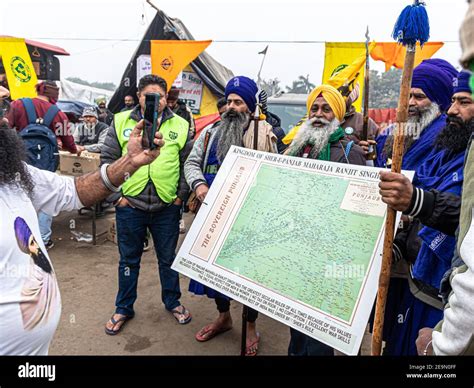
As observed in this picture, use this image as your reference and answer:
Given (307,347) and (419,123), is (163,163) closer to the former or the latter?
(307,347)

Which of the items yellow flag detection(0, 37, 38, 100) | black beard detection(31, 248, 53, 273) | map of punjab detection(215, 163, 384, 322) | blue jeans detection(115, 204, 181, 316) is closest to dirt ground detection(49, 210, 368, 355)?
blue jeans detection(115, 204, 181, 316)

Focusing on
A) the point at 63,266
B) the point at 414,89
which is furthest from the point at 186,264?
the point at 63,266

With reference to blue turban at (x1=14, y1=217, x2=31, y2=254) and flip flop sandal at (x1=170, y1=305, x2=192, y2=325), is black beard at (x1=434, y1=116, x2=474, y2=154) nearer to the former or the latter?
blue turban at (x1=14, y1=217, x2=31, y2=254)

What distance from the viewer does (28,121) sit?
15.5 ft

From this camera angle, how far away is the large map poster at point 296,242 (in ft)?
5.37

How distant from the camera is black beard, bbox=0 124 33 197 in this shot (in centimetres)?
162

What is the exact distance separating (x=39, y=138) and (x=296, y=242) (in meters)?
4.19

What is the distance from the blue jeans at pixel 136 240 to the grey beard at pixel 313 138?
131cm

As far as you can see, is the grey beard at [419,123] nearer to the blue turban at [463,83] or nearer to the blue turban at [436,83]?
the blue turban at [436,83]

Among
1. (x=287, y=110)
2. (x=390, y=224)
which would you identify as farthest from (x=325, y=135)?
(x=287, y=110)

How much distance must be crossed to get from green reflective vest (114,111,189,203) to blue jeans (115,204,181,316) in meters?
0.18

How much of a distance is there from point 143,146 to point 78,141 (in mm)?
6341

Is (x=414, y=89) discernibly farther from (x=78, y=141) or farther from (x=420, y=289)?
(x=78, y=141)

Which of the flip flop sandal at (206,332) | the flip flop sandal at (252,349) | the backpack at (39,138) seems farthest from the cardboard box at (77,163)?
the flip flop sandal at (252,349)
